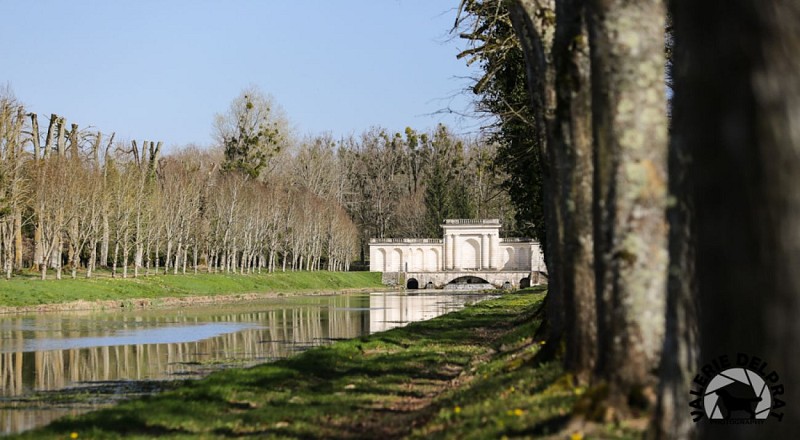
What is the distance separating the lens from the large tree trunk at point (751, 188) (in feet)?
11.5

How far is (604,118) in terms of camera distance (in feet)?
29.4

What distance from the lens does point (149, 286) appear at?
185 feet

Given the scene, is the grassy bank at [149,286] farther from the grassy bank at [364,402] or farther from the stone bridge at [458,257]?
the grassy bank at [364,402]

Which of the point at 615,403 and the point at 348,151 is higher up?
the point at 348,151

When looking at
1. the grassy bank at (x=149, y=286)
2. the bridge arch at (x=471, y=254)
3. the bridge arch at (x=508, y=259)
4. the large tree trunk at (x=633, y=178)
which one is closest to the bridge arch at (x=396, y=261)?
the bridge arch at (x=471, y=254)

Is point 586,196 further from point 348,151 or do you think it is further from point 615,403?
point 348,151

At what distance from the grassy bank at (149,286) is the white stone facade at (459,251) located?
23.7 metres

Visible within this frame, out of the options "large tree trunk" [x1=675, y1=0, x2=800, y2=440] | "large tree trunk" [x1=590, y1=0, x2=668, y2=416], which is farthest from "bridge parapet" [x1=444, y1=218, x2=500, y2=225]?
"large tree trunk" [x1=675, y1=0, x2=800, y2=440]

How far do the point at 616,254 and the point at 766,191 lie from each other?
216 inches

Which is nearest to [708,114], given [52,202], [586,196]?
[586,196]

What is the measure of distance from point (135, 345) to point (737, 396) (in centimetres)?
2631

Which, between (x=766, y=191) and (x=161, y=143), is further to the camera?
(x=161, y=143)

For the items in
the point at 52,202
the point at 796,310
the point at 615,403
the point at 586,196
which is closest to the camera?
the point at 796,310

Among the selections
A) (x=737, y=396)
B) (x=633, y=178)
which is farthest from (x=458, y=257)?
(x=737, y=396)
